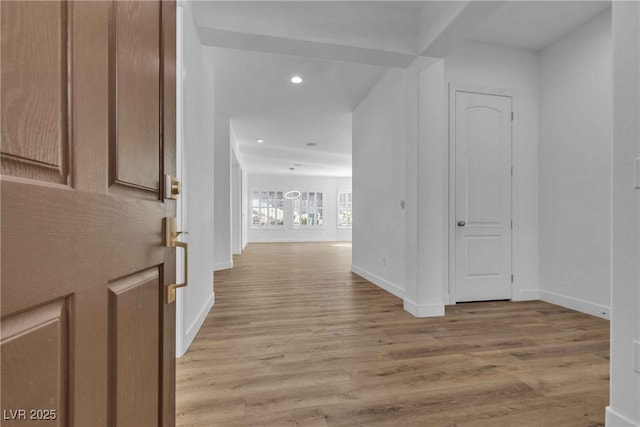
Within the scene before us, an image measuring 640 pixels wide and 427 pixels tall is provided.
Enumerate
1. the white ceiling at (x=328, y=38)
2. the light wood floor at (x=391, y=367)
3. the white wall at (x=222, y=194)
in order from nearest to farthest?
the light wood floor at (x=391, y=367)
the white ceiling at (x=328, y=38)
the white wall at (x=222, y=194)

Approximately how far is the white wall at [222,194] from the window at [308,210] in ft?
20.7

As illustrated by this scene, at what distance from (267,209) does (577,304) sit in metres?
10.1

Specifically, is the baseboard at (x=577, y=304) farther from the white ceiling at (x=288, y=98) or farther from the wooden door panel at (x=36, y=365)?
the wooden door panel at (x=36, y=365)

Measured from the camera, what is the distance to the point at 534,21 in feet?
9.74

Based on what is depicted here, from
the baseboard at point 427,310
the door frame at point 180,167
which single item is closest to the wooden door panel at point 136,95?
the door frame at point 180,167

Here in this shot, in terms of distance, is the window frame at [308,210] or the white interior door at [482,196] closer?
the white interior door at [482,196]

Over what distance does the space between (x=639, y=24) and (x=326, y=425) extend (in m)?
2.27

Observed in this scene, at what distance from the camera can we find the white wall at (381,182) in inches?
138

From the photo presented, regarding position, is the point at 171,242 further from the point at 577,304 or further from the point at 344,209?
the point at 344,209

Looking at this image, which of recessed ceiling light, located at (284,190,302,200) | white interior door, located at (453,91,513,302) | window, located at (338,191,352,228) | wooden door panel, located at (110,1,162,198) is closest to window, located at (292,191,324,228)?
recessed ceiling light, located at (284,190,302,200)

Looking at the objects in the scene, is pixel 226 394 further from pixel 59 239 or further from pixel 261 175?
pixel 261 175

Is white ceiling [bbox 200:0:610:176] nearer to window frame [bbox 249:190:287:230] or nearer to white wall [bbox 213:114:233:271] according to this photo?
white wall [bbox 213:114:233:271]

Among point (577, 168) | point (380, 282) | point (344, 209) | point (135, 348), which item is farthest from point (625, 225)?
point (344, 209)

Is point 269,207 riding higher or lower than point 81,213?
higher
